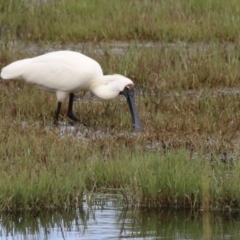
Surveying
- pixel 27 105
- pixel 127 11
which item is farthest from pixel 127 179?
pixel 127 11

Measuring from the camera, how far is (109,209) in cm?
693

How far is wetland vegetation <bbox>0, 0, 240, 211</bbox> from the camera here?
692 cm

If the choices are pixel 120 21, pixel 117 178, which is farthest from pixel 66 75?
pixel 120 21

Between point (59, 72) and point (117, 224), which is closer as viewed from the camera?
point (117, 224)

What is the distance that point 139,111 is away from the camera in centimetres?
997

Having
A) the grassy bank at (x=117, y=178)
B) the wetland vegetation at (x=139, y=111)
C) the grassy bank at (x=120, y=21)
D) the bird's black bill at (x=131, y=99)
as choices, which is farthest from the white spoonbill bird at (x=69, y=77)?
the grassy bank at (x=120, y=21)

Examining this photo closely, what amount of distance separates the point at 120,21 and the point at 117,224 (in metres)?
7.05

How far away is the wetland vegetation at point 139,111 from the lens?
22.7ft

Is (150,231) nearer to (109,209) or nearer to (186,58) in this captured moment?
(109,209)

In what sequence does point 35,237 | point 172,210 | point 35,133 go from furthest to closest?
point 35,133 → point 172,210 → point 35,237

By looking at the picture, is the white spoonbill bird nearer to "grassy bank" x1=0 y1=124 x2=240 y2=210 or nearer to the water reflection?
"grassy bank" x1=0 y1=124 x2=240 y2=210

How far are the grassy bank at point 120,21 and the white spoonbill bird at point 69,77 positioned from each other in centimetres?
289

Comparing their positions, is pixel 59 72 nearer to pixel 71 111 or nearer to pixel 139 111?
pixel 71 111

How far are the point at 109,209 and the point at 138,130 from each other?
217cm
